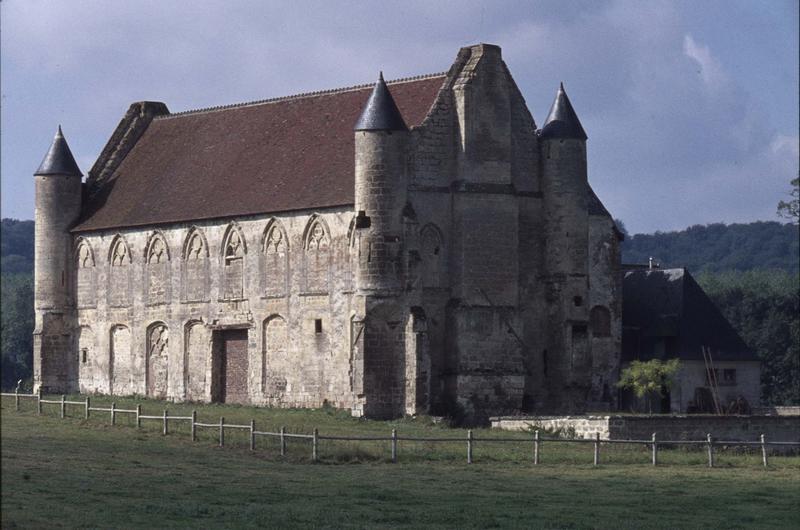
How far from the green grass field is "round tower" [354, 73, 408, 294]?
7.08 meters

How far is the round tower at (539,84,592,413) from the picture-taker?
6197 centimetres

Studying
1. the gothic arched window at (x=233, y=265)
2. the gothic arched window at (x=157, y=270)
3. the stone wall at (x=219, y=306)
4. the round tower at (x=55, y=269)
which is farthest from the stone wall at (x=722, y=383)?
the round tower at (x=55, y=269)

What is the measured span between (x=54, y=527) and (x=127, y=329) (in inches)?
1716

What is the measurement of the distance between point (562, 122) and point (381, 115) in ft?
26.0

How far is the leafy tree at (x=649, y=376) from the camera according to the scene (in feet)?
202

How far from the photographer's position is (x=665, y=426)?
51656mm

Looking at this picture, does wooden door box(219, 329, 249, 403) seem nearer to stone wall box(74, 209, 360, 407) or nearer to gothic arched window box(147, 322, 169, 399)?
stone wall box(74, 209, 360, 407)

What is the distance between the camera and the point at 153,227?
68625 mm

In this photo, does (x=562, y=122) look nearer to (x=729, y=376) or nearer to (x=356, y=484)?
(x=729, y=376)

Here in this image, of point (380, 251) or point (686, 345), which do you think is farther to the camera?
point (686, 345)

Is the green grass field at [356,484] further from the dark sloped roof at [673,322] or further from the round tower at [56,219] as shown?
the round tower at [56,219]

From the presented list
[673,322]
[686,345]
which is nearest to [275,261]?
[673,322]

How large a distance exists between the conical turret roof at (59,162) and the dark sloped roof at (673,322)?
926 inches

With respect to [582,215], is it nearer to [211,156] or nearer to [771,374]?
[211,156]
